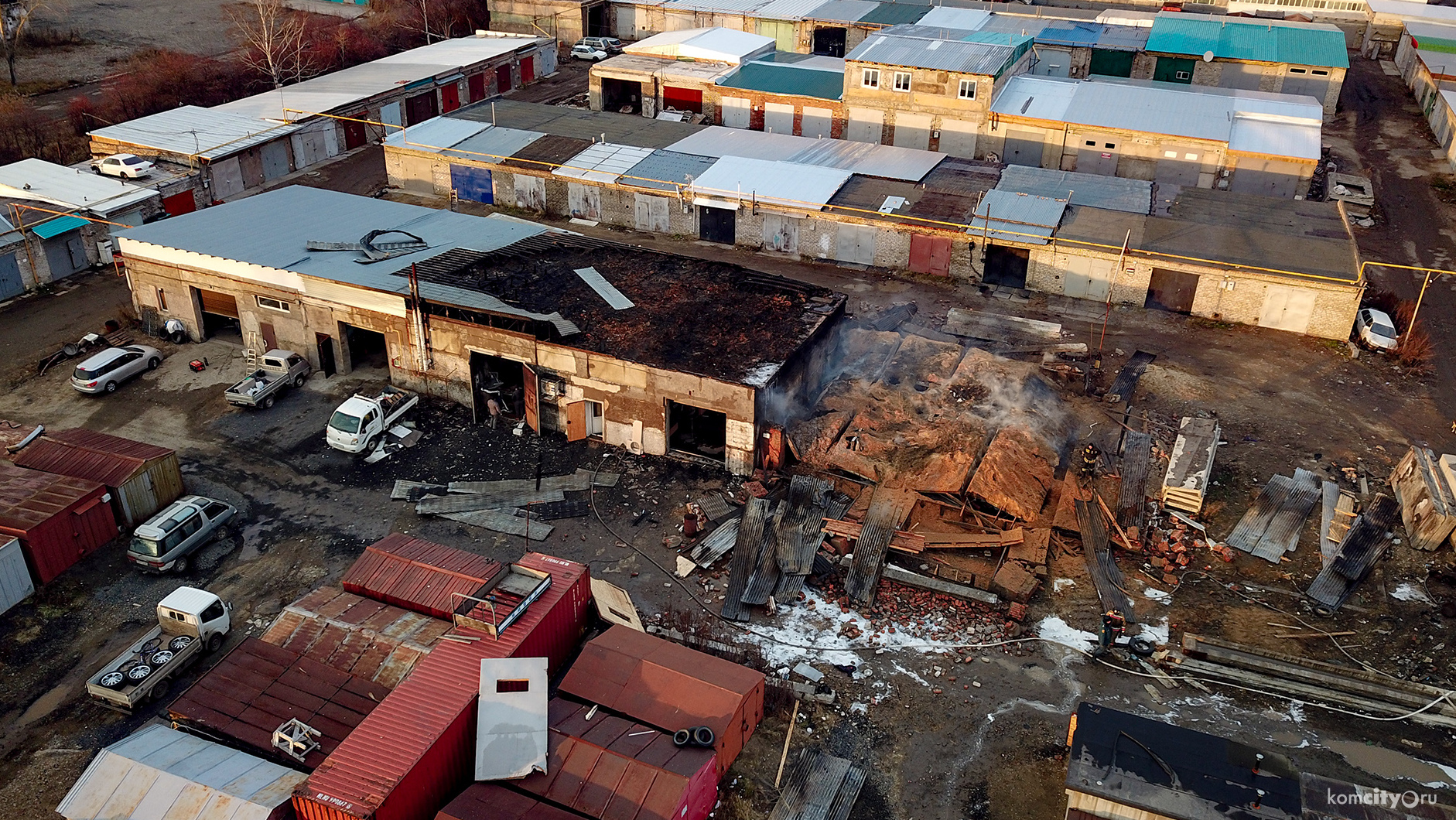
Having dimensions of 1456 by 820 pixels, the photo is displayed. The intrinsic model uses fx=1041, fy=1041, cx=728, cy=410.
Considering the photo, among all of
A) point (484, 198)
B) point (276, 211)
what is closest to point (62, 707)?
point (276, 211)

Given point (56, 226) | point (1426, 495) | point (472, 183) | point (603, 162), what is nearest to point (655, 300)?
point (603, 162)

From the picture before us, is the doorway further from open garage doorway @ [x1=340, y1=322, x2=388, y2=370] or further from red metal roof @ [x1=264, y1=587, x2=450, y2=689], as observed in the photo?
red metal roof @ [x1=264, y1=587, x2=450, y2=689]

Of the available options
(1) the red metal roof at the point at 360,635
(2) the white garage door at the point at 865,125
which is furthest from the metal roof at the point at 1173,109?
(1) the red metal roof at the point at 360,635

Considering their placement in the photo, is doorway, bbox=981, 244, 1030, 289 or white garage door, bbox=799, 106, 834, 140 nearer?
doorway, bbox=981, 244, 1030, 289

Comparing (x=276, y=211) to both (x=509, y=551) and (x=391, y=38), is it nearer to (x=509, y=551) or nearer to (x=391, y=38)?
(x=509, y=551)

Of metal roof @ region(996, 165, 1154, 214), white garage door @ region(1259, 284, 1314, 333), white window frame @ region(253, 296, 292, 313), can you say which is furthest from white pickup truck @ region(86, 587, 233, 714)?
white garage door @ region(1259, 284, 1314, 333)

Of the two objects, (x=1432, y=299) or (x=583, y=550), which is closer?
(x=583, y=550)

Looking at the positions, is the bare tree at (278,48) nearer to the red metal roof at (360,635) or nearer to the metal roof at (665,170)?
the metal roof at (665,170)
